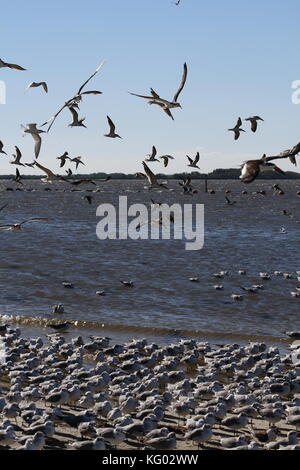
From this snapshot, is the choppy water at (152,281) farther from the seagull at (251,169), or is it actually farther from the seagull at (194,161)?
the seagull at (251,169)

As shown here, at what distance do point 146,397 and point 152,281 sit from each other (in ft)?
63.8

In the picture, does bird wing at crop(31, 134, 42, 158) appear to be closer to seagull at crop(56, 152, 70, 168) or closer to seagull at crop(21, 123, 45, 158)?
seagull at crop(21, 123, 45, 158)

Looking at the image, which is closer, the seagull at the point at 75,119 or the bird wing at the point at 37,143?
the bird wing at the point at 37,143

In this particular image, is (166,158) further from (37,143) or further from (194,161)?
(37,143)

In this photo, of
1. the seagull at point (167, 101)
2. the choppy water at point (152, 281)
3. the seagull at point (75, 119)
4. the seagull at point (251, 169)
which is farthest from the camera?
the choppy water at point (152, 281)

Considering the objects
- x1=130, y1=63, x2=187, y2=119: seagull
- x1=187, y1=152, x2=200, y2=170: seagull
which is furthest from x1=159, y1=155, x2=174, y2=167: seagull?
x1=130, y1=63, x2=187, y2=119: seagull

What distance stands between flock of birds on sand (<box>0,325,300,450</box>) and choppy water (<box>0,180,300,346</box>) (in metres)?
5.11

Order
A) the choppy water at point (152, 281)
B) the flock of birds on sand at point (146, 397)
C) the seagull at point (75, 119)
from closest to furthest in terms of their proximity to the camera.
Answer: the flock of birds on sand at point (146, 397) < the seagull at point (75, 119) < the choppy water at point (152, 281)

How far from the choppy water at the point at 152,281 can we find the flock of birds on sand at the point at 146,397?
5.11 meters

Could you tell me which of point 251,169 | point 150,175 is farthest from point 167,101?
point 251,169

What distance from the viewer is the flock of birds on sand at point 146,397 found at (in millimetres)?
13367

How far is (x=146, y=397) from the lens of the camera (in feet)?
51.6

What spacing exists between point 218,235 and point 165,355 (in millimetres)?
38302

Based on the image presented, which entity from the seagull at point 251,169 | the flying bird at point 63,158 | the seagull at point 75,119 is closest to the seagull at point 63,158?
the flying bird at point 63,158
